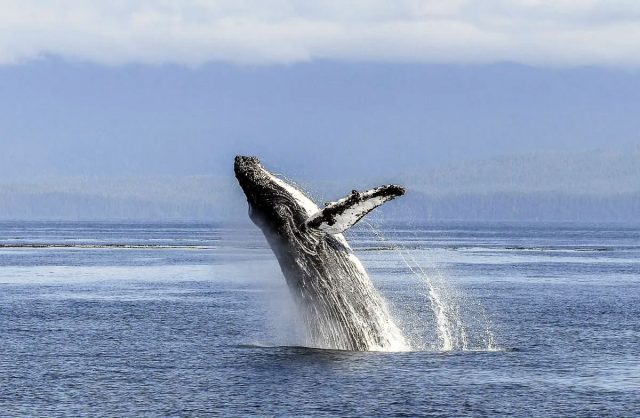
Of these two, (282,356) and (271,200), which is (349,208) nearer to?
(271,200)

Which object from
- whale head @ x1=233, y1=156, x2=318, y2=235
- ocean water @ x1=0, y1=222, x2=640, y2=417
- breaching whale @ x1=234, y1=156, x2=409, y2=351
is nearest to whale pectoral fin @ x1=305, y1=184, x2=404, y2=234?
breaching whale @ x1=234, y1=156, x2=409, y2=351

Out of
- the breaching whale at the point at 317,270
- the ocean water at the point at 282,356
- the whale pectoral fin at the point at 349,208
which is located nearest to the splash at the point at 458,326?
the ocean water at the point at 282,356

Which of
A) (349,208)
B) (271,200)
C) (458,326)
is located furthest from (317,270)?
(458,326)

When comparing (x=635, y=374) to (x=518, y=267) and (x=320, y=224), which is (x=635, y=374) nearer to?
(x=320, y=224)

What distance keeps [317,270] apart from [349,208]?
227 centimetres

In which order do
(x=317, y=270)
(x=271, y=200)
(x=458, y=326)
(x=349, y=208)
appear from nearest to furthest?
1. (x=349, y=208)
2. (x=317, y=270)
3. (x=271, y=200)
4. (x=458, y=326)

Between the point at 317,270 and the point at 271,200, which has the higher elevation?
the point at 271,200

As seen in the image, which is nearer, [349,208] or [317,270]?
[349,208]

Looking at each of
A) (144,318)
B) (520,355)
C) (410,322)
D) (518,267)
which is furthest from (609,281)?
(520,355)

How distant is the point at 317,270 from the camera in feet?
83.1

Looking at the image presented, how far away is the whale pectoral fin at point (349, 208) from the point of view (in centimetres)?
2312

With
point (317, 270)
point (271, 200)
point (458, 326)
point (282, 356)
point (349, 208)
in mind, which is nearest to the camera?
point (349, 208)

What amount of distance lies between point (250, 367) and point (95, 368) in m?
3.45

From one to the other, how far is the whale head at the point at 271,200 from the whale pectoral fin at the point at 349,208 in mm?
936
